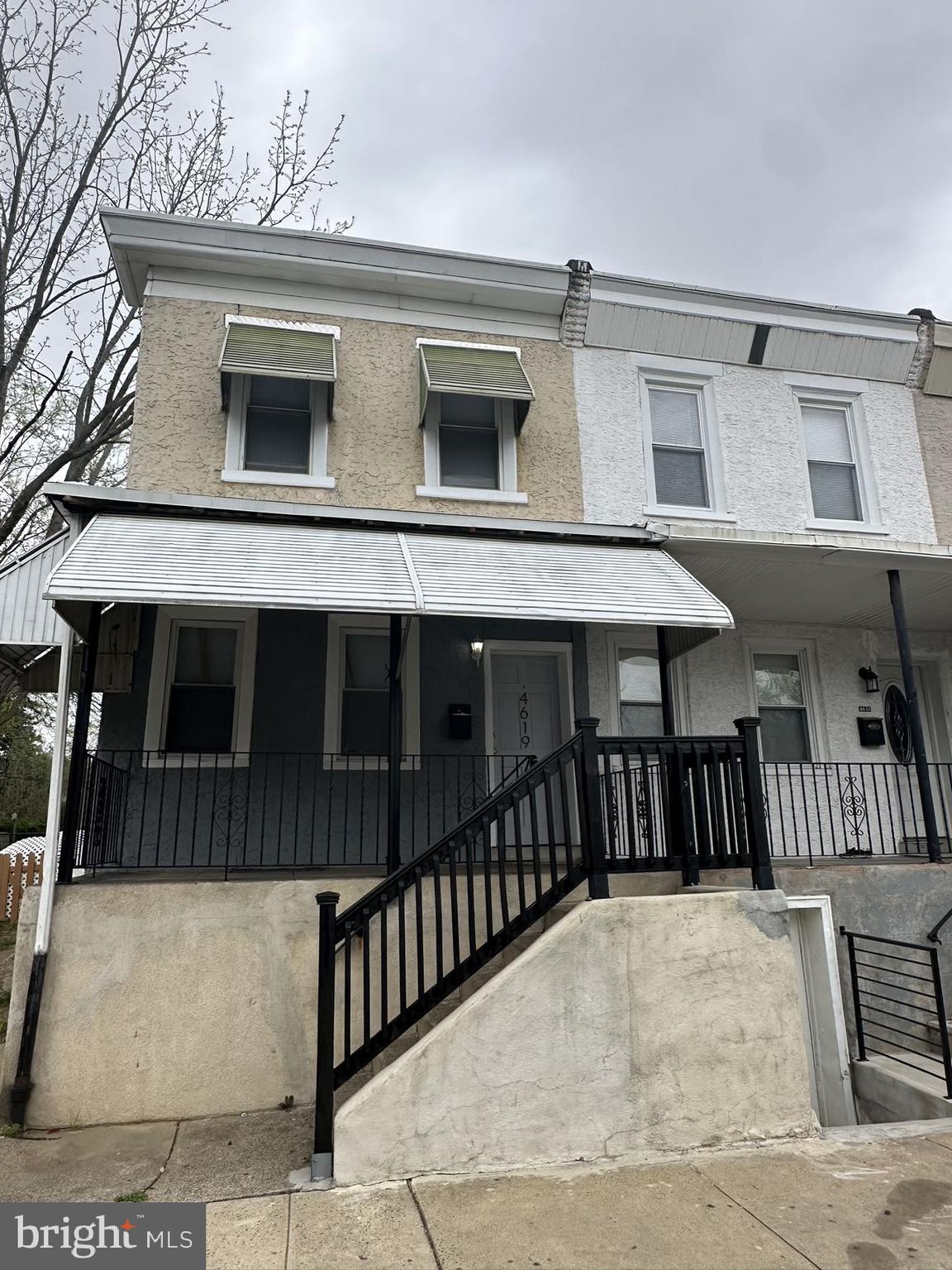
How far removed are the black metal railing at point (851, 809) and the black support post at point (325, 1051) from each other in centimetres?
557

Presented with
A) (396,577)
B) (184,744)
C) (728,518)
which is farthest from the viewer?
(728,518)

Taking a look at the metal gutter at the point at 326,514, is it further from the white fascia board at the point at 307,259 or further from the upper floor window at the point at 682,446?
the white fascia board at the point at 307,259

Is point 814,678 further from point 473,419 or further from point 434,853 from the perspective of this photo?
point 434,853

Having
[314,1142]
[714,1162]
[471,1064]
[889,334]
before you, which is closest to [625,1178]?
[714,1162]

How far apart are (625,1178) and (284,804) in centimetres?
442

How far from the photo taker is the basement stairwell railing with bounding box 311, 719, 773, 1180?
15.5 feet

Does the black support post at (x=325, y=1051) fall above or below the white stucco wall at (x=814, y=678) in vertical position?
below

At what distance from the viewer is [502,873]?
16.4ft

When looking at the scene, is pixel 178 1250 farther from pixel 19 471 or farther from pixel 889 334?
pixel 19 471

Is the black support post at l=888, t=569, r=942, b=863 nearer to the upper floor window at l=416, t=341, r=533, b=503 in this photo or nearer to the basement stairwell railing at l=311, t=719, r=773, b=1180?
the basement stairwell railing at l=311, t=719, r=773, b=1180

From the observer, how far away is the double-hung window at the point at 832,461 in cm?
942

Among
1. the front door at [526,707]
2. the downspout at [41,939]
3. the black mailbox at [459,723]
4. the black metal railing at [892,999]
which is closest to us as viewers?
the downspout at [41,939]

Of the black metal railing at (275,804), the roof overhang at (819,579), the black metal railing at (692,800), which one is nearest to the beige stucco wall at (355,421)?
the roof overhang at (819,579)

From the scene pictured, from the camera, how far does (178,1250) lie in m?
3.69
